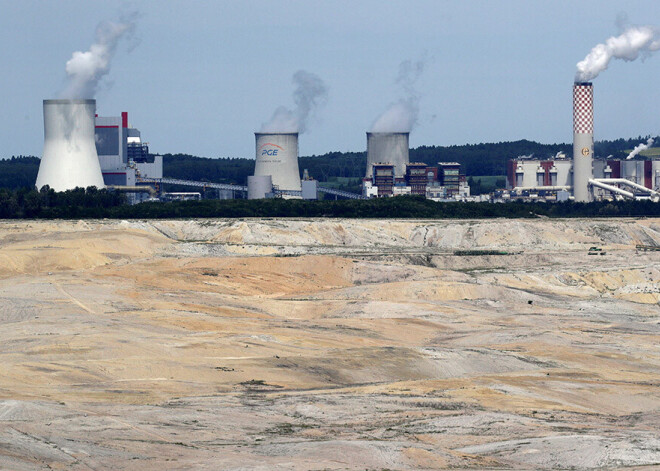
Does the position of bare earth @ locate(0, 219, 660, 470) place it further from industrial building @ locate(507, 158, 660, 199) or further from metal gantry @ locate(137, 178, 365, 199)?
industrial building @ locate(507, 158, 660, 199)

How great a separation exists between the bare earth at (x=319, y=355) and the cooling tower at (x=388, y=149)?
254 feet

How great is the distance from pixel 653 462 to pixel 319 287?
50033mm

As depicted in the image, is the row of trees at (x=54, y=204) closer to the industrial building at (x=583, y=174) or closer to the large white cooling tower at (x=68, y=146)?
the large white cooling tower at (x=68, y=146)

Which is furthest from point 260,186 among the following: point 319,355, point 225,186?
point 319,355

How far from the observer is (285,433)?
38594mm

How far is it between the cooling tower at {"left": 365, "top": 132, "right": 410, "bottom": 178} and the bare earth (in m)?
77.5

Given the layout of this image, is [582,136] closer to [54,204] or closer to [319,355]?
[54,204]

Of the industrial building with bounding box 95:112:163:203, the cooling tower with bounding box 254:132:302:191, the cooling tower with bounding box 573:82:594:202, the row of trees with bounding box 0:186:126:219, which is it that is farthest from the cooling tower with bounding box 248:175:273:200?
the cooling tower with bounding box 573:82:594:202

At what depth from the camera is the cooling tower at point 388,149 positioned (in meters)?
183

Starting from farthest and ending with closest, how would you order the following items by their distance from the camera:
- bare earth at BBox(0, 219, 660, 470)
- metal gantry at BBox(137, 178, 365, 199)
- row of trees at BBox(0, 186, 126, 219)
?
metal gantry at BBox(137, 178, 365, 199) < row of trees at BBox(0, 186, 126, 219) < bare earth at BBox(0, 219, 660, 470)

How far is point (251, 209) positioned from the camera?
13062 centimetres

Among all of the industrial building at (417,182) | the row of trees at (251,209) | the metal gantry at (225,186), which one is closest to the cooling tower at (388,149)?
the industrial building at (417,182)

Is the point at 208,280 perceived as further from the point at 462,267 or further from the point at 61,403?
the point at 61,403

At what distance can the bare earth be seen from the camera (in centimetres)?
3569
